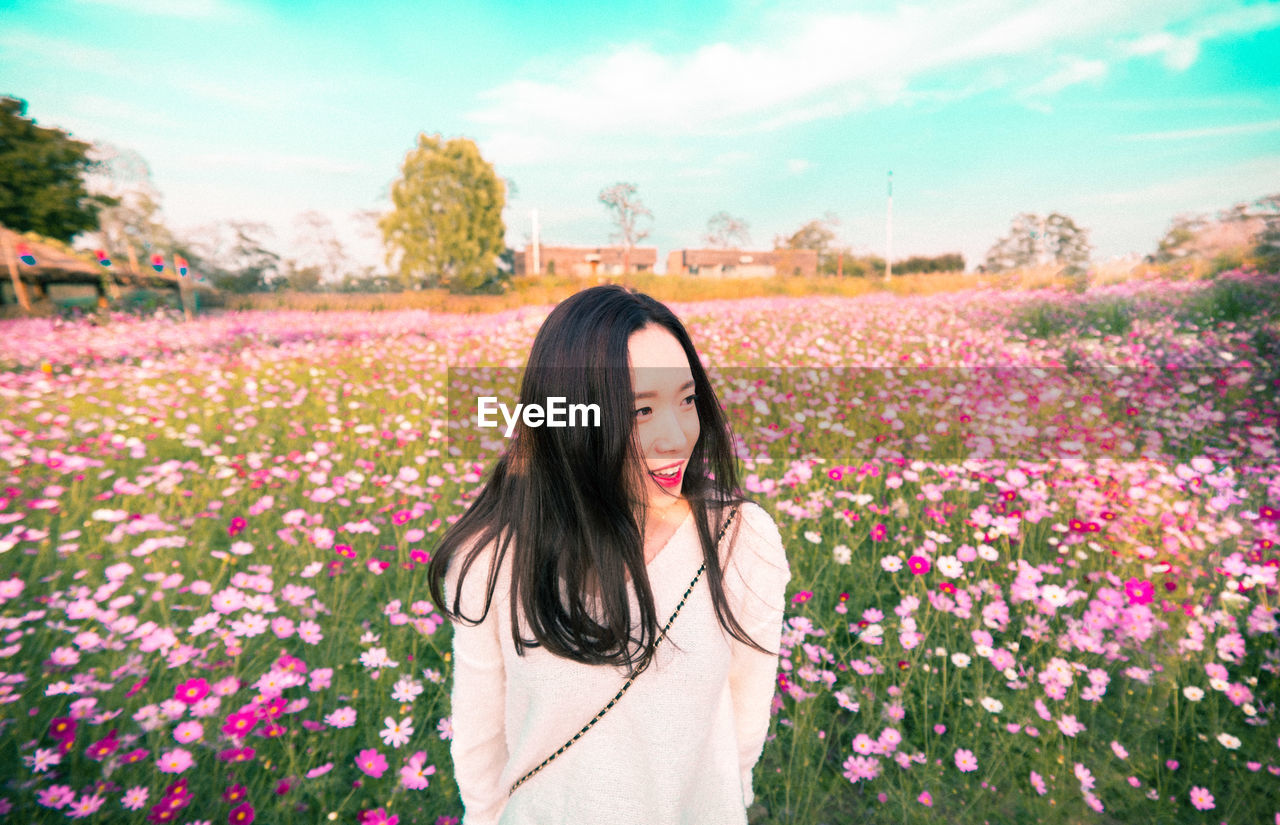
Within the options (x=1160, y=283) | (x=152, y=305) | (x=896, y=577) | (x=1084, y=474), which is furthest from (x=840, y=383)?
(x=152, y=305)

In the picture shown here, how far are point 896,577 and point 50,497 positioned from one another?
4015mm

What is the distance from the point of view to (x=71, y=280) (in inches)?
382

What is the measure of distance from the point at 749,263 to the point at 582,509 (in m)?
14.8

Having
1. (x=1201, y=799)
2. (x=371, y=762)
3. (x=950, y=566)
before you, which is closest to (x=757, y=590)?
(x=371, y=762)

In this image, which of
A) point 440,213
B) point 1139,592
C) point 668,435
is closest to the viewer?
point 668,435

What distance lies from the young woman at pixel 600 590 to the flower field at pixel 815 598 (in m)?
0.91

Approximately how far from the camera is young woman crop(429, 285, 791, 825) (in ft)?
2.71

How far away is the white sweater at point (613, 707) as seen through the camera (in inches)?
33.6

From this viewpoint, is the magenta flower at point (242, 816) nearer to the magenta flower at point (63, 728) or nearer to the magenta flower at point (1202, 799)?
the magenta flower at point (63, 728)

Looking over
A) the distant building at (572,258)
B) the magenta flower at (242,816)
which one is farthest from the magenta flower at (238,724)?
the distant building at (572,258)

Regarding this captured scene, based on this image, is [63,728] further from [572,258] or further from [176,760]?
[572,258]

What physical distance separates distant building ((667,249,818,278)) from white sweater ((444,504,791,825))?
12325 millimetres

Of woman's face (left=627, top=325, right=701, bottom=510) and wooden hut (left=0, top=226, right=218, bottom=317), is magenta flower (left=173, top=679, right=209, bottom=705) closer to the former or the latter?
woman's face (left=627, top=325, right=701, bottom=510)

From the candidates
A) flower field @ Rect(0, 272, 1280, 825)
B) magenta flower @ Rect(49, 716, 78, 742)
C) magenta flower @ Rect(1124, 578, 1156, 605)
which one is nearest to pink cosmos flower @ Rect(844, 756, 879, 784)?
flower field @ Rect(0, 272, 1280, 825)
